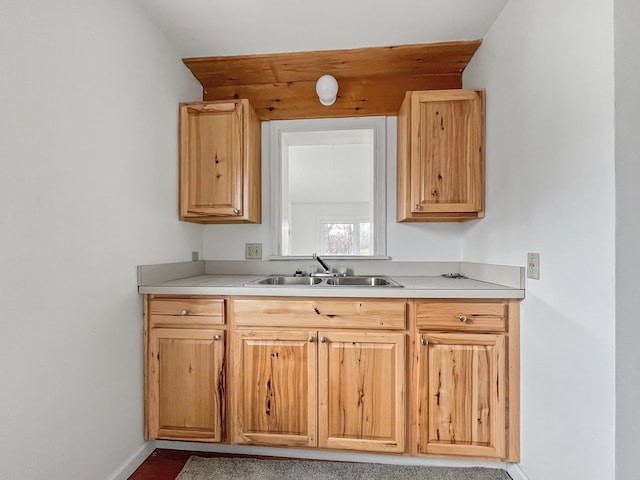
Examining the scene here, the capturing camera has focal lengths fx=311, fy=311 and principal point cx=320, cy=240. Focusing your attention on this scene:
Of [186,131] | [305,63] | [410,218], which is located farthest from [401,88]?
[186,131]

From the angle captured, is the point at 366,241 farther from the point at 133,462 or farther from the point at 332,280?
the point at 133,462

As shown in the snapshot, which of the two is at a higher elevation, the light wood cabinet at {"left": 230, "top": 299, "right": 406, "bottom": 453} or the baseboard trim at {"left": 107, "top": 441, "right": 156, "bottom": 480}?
the light wood cabinet at {"left": 230, "top": 299, "right": 406, "bottom": 453}

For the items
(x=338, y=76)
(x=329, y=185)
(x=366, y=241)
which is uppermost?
(x=338, y=76)

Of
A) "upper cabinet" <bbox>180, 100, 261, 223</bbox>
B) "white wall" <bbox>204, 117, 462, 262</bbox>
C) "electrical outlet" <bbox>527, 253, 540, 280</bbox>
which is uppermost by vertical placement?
"upper cabinet" <bbox>180, 100, 261, 223</bbox>

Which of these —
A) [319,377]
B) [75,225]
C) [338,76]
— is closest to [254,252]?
[319,377]

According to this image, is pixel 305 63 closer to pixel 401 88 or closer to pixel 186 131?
pixel 401 88

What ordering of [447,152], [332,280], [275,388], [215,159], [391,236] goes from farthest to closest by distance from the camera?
[391,236]
[332,280]
[215,159]
[447,152]
[275,388]

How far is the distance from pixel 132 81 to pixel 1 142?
0.77m

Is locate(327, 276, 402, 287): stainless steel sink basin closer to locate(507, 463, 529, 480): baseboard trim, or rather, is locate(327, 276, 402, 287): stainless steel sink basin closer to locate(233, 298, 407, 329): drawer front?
locate(233, 298, 407, 329): drawer front

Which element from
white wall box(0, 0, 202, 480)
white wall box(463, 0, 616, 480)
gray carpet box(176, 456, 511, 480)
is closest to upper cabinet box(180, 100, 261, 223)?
white wall box(0, 0, 202, 480)

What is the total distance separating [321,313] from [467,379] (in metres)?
0.76

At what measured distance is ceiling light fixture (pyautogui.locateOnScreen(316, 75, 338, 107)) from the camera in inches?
80.0

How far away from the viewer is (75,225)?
1209 millimetres

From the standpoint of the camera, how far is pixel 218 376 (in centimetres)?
158
